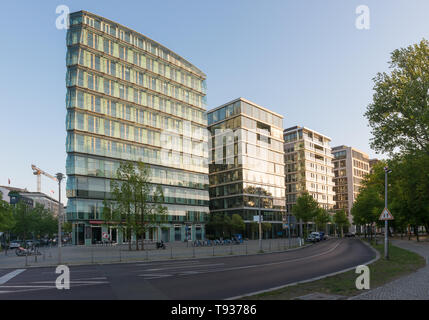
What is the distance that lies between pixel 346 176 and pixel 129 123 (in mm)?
100630

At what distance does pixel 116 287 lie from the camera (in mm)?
13625

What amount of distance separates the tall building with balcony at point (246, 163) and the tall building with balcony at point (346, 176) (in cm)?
5244

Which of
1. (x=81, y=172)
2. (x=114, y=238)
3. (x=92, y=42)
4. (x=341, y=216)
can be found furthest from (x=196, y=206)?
(x=341, y=216)

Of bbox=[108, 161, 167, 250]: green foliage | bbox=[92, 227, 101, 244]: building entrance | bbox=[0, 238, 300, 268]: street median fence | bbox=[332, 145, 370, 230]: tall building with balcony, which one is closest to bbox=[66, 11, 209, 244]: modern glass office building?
bbox=[92, 227, 101, 244]: building entrance

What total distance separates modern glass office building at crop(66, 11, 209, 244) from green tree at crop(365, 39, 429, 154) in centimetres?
3097

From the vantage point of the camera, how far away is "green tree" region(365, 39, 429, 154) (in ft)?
106

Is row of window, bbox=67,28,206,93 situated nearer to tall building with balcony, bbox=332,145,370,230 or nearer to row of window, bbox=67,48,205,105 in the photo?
row of window, bbox=67,48,205,105

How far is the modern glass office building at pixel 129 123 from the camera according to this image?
201ft

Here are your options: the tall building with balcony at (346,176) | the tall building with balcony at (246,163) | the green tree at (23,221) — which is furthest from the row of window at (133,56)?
the tall building with balcony at (346,176)

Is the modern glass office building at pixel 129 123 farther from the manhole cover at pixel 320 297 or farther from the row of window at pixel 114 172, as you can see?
the manhole cover at pixel 320 297

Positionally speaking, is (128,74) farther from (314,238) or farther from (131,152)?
(314,238)

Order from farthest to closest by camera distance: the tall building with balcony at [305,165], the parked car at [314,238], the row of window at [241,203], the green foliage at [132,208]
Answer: the tall building with balcony at [305,165], the row of window at [241,203], the parked car at [314,238], the green foliage at [132,208]

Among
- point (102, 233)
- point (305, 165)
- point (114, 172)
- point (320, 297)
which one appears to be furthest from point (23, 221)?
point (320, 297)
